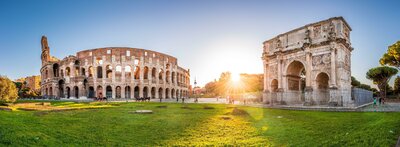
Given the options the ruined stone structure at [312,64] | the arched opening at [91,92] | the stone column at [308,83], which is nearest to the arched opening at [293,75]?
the ruined stone structure at [312,64]

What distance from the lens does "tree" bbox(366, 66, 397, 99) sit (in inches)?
1615

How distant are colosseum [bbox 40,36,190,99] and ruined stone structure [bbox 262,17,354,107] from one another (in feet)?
99.6

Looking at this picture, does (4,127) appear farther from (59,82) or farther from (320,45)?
(59,82)

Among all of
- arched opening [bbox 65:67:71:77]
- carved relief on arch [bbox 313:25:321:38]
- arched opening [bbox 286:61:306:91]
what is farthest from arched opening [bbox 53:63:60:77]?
carved relief on arch [bbox 313:25:321:38]

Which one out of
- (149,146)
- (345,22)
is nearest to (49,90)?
(149,146)

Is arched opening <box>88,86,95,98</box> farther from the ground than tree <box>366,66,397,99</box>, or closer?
closer

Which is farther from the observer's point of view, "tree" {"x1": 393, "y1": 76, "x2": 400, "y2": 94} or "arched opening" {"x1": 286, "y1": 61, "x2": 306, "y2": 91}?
"tree" {"x1": 393, "y1": 76, "x2": 400, "y2": 94}

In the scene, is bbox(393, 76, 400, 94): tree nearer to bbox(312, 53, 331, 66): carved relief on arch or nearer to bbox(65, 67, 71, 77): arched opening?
bbox(312, 53, 331, 66): carved relief on arch

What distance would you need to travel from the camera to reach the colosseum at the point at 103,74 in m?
46.6

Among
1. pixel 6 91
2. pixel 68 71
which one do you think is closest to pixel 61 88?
pixel 68 71

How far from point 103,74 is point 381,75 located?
189ft

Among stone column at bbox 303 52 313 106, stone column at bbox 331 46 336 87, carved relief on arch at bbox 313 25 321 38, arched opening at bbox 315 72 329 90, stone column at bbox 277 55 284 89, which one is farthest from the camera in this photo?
stone column at bbox 277 55 284 89

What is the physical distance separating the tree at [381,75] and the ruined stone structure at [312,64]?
A: 26.0 m

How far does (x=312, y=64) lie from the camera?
23.3m
